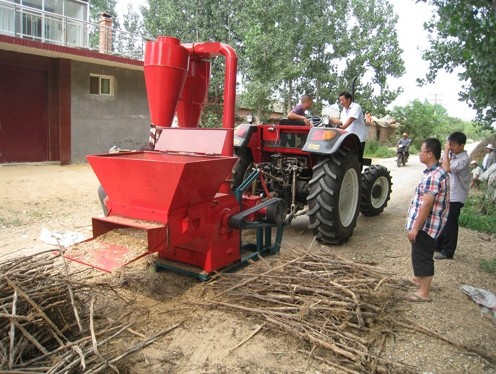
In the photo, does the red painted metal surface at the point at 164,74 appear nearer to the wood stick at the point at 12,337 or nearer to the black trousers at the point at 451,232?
the wood stick at the point at 12,337

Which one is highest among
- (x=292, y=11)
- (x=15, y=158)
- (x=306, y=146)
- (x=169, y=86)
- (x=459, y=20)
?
(x=292, y=11)

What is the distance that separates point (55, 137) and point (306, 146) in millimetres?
9610

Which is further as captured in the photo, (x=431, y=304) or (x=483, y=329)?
(x=431, y=304)

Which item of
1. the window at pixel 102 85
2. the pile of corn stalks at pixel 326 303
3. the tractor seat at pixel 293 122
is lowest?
the pile of corn stalks at pixel 326 303

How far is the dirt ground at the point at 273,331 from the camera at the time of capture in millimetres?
2588

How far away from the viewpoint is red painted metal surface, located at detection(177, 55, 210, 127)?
14.6 ft

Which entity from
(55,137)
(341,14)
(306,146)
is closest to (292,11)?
(341,14)

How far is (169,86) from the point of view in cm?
406

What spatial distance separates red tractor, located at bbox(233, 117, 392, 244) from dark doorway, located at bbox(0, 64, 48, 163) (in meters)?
8.48

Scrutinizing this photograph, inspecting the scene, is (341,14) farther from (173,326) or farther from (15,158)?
(173,326)

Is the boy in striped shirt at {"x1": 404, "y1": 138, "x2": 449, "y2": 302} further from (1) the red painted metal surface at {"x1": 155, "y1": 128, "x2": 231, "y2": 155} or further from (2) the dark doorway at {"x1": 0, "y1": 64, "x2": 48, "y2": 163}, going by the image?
(2) the dark doorway at {"x1": 0, "y1": 64, "x2": 48, "y2": 163}

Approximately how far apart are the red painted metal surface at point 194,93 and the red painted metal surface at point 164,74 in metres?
0.27

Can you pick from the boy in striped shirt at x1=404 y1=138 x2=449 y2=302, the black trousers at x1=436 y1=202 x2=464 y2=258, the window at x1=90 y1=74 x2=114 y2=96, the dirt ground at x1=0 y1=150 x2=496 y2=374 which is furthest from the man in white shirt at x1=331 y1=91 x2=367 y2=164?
the window at x1=90 y1=74 x2=114 y2=96

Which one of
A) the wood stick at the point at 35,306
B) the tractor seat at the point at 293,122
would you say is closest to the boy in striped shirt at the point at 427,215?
the tractor seat at the point at 293,122
